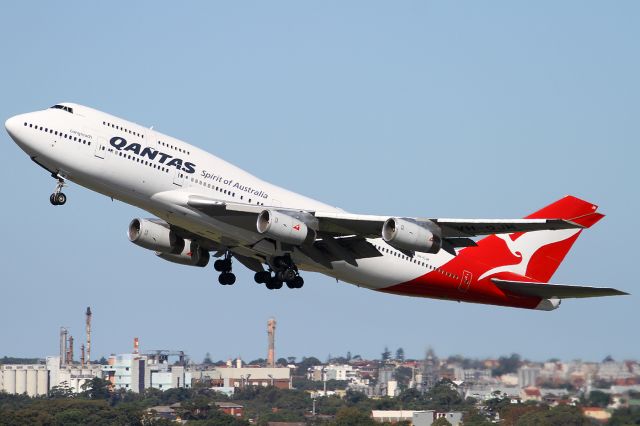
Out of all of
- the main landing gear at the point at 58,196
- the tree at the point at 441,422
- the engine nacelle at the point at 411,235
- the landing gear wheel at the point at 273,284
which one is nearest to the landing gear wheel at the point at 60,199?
the main landing gear at the point at 58,196

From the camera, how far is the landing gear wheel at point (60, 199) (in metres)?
41.2

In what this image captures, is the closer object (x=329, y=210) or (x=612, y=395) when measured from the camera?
(x=612, y=395)

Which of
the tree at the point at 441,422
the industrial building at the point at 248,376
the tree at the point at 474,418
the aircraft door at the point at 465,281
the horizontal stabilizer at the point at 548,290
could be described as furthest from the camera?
the industrial building at the point at 248,376

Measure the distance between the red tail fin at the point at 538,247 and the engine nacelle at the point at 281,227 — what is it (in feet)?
30.6

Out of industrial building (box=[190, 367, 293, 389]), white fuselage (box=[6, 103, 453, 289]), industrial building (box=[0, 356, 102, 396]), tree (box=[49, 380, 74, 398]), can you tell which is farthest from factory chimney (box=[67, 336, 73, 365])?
white fuselage (box=[6, 103, 453, 289])

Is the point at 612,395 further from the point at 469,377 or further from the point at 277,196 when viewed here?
the point at 277,196

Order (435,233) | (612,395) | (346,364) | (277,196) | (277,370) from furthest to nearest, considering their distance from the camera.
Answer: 1. (346,364)
2. (277,370)
3. (277,196)
4. (435,233)
5. (612,395)

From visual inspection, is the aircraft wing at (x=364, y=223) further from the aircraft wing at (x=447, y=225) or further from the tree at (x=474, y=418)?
the tree at (x=474, y=418)

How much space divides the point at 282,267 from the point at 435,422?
40.4 feet

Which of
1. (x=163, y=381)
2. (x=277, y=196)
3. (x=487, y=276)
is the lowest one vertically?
(x=163, y=381)

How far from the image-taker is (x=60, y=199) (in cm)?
4134

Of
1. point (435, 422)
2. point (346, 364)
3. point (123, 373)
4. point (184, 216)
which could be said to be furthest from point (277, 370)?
point (184, 216)

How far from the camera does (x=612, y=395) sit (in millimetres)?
36969

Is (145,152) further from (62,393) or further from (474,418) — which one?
(62,393)
